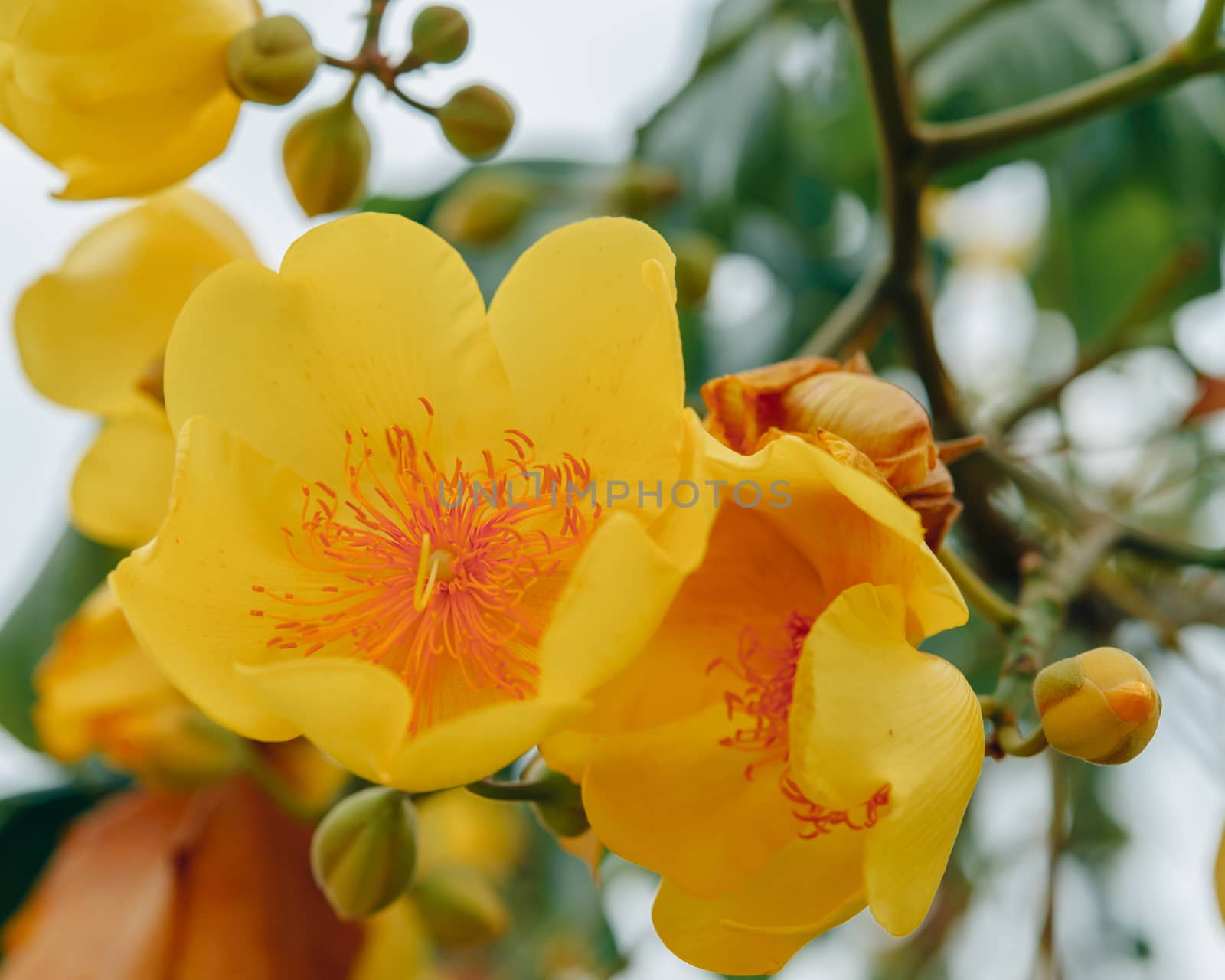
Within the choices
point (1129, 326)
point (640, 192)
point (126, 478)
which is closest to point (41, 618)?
point (126, 478)

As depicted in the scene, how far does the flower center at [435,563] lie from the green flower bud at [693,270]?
0.30m

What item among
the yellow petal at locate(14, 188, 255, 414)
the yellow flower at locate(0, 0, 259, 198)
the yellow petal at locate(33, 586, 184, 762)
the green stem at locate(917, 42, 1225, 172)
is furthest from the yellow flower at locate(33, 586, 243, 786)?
the green stem at locate(917, 42, 1225, 172)

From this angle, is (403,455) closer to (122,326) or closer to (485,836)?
(122,326)

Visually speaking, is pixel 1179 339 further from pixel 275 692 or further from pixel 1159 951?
pixel 275 692

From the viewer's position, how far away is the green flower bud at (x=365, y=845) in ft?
1.25

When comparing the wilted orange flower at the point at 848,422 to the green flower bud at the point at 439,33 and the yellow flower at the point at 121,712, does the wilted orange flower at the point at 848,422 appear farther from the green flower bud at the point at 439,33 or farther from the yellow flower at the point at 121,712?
the yellow flower at the point at 121,712

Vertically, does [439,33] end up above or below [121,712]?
above

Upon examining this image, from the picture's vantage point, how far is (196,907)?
24.9 inches

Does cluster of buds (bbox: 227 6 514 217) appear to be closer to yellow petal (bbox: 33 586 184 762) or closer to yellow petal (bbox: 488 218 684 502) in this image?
yellow petal (bbox: 488 218 684 502)

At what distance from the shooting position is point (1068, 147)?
0.73 meters

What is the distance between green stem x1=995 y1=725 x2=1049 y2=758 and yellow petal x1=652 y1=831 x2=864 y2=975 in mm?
50

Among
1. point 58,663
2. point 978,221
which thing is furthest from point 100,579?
point 978,221

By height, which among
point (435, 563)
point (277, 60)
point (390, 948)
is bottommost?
point (390, 948)

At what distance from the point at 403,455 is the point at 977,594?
191 millimetres
